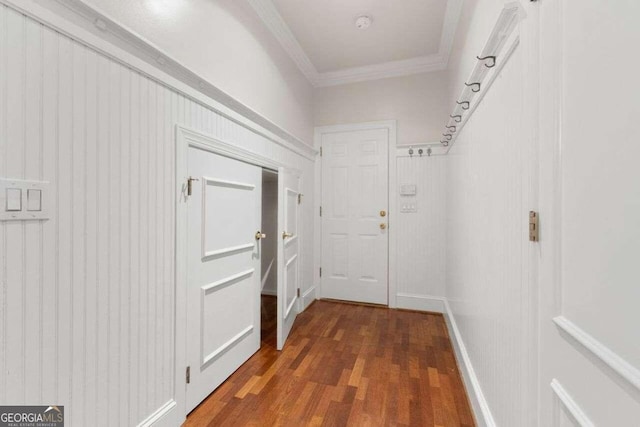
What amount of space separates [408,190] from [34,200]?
10.4 ft

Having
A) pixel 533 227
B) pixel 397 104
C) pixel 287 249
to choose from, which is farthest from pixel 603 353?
pixel 397 104

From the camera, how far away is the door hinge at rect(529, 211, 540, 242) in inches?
33.6

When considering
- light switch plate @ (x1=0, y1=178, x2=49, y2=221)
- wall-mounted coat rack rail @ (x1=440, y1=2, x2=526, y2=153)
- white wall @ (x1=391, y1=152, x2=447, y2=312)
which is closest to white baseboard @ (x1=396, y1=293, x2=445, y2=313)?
white wall @ (x1=391, y1=152, x2=447, y2=312)

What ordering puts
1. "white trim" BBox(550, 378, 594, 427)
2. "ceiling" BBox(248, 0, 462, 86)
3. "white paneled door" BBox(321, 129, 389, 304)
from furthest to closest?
"white paneled door" BBox(321, 129, 389, 304) < "ceiling" BBox(248, 0, 462, 86) < "white trim" BBox(550, 378, 594, 427)

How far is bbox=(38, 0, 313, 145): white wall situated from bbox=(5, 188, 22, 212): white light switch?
2.17 feet

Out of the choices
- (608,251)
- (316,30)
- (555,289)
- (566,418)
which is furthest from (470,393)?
(316,30)

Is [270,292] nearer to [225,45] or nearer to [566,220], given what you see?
[225,45]

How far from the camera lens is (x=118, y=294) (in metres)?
1.21

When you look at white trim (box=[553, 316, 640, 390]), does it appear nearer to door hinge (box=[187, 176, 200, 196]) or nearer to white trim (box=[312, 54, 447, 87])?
door hinge (box=[187, 176, 200, 196])

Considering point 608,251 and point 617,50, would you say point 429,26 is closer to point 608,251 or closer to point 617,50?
point 617,50

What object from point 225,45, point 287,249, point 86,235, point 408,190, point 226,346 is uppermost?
point 225,45

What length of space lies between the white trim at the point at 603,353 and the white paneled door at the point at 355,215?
2741 millimetres

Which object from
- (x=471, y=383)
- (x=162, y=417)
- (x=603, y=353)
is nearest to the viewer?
(x=603, y=353)

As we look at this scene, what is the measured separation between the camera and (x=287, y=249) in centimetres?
257
